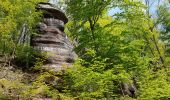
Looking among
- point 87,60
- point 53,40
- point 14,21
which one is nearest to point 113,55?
point 87,60

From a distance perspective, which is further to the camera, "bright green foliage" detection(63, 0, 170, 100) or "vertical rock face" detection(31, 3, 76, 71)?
"vertical rock face" detection(31, 3, 76, 71)

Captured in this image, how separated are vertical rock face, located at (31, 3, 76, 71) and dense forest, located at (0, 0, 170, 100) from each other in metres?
0.78

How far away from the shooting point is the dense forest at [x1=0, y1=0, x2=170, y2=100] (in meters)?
17.0

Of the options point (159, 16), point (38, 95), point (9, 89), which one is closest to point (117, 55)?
point (38, 95)

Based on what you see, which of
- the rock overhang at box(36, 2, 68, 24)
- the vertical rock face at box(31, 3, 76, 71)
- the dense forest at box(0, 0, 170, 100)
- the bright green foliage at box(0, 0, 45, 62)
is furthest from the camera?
the rock overhang at box(36, 2, 68, 24)

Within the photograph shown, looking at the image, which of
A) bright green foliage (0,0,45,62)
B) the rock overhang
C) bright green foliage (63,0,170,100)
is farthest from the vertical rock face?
bright green foliage (63,0,170,100)

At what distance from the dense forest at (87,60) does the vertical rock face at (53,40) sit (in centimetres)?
78

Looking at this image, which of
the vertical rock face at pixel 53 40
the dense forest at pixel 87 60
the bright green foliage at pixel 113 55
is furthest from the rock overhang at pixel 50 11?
the bright green foliage at pixel 113 55

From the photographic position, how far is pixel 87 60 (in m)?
19.7

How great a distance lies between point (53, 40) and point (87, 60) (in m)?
5.94

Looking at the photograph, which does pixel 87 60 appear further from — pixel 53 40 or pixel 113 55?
pixel 53 40

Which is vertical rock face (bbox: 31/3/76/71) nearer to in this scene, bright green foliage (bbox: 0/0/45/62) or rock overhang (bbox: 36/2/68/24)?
rock overhang (bbox: 36/2/68/24)

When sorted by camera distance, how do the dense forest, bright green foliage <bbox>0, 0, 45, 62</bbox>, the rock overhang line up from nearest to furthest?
1. the dense forest
2. bright green foliage <bbox>0, 0, 45, 62</bbox>
3. the rock overhang

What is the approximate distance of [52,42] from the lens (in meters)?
24.8
